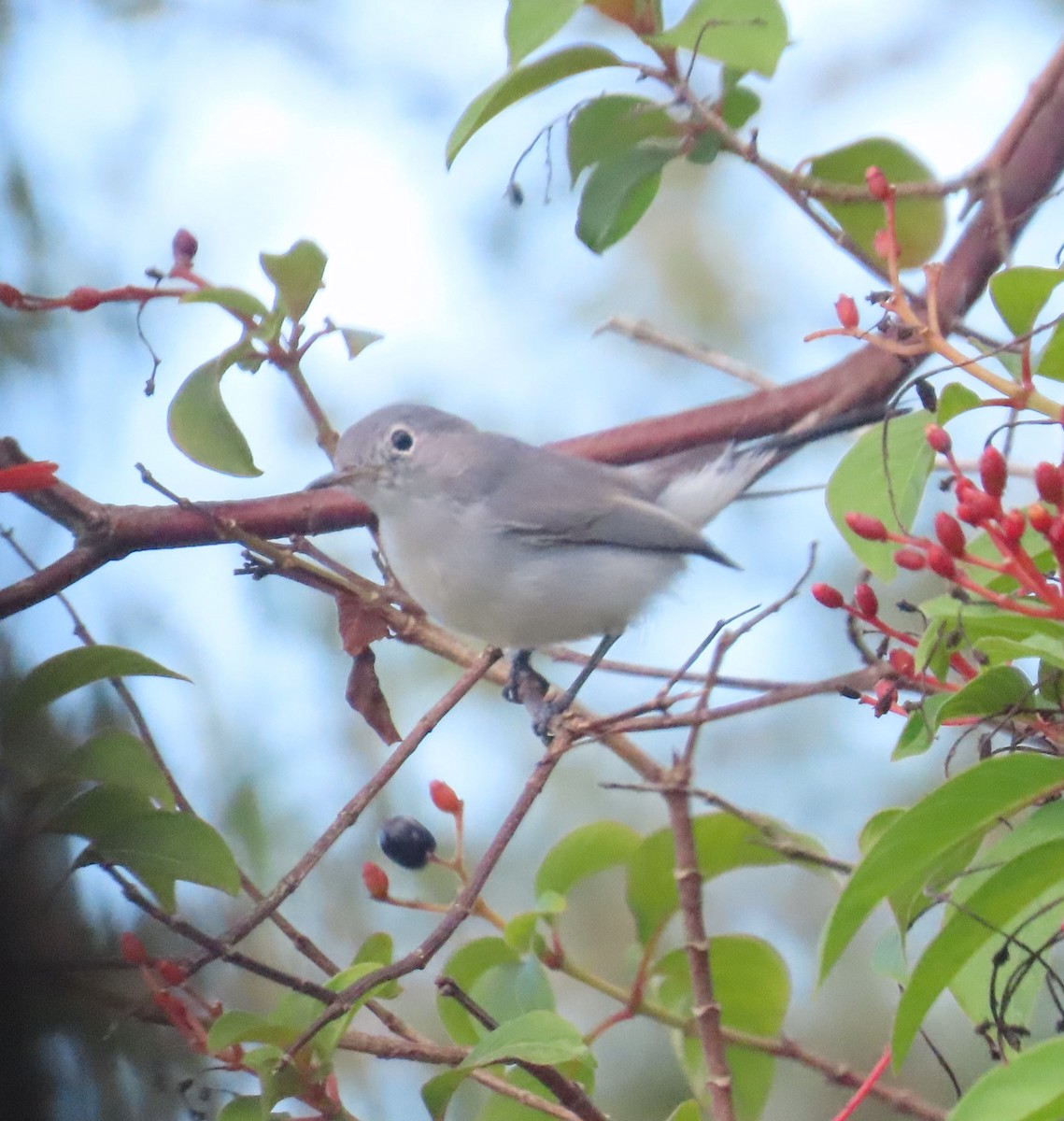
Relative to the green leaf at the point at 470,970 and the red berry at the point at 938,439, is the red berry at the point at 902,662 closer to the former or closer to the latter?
the red berry at the point at 938,439

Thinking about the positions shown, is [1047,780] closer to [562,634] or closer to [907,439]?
[907,439]

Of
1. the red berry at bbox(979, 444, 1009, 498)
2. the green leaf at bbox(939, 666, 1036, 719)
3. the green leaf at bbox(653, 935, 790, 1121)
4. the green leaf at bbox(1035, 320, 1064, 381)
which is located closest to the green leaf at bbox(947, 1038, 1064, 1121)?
the green leaf at bbox(939, 666, 1036, 719)

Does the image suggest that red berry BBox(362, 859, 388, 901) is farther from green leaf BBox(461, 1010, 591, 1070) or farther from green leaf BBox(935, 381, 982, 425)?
green leaf BBox(935, 381, 982, 425)

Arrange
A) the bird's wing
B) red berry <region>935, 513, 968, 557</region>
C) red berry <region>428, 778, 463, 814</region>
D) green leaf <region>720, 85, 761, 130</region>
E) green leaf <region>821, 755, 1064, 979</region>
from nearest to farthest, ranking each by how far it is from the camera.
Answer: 1. green leaf <region>821, 755, 1064, 979</region>
2. red berry <region>935, 513, 968, 557</region>
3. red berry <region>428, 778, 463, 814</region>
4. green leaf <region>720, 85, 761, 130</region>
5. the bird's wing

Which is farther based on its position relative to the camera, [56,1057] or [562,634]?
[562,634]

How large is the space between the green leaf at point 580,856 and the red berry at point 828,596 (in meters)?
0.46

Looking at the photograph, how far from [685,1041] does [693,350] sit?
849 mm

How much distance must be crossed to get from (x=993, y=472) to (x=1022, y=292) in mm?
140

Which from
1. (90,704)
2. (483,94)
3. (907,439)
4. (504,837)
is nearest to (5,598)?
(90,704)

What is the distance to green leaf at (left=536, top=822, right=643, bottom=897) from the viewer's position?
4.37ft

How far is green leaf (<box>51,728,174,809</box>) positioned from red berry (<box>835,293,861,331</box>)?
0.66m

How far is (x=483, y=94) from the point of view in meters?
1.19

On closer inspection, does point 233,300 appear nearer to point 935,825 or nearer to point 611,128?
point 611,128

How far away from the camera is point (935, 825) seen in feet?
2.51
